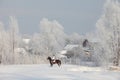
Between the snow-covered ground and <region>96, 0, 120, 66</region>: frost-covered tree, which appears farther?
<region>96, 0, 120, 66</region>: frost-covered tree

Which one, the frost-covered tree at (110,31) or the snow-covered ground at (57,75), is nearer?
the snow-covered ground at (57,75)

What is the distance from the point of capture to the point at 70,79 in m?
10.8

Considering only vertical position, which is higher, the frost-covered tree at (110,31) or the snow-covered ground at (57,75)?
the frost-covered tree at (110,31)

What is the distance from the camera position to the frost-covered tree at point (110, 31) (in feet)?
98.7

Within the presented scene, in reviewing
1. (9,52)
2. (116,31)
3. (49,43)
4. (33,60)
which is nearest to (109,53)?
(116,31)

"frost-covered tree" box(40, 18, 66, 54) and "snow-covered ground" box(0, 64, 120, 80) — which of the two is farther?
"frost-covered tree" box(40, 18, 66, 54)

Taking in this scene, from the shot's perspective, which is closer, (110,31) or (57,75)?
(57,75)

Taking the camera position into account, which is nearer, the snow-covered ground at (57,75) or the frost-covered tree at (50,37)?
the snow-covered ground at (57,75)

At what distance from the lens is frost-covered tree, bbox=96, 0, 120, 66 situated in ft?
98.7

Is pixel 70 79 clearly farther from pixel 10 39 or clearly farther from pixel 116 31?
pixel 10 39

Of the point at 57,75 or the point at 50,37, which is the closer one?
the point at 57,75

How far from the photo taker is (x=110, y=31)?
1216 inches

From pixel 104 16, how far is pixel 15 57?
9260 millimetres

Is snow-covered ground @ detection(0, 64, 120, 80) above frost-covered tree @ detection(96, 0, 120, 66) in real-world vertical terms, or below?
below
